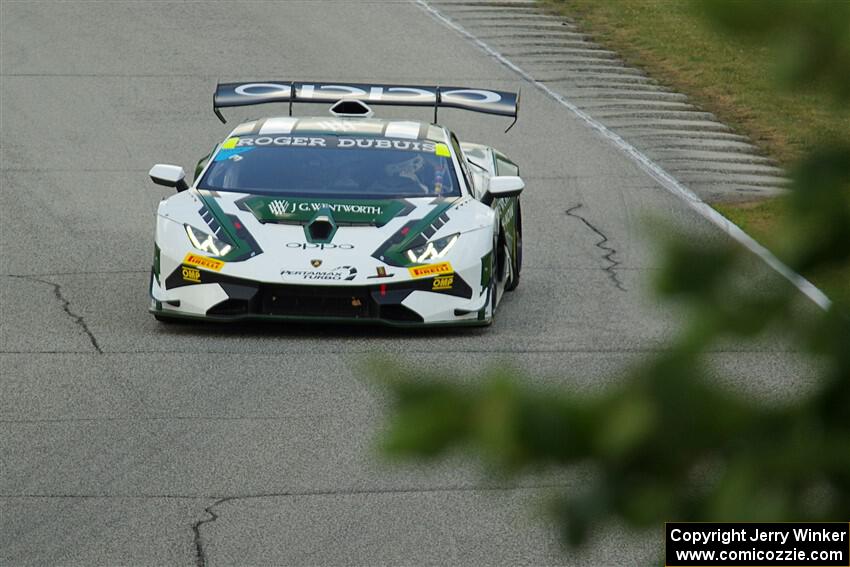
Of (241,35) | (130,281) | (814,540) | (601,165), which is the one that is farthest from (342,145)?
(241,35)

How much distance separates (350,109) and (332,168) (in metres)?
1.62

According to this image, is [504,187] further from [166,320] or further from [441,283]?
[166,320]

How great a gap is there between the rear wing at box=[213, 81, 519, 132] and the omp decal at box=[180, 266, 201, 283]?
228cm

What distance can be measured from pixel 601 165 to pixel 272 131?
6825 mm

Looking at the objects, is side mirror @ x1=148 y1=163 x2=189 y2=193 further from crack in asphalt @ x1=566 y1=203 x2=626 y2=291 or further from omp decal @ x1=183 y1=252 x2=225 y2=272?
crack in asphalt @ x1=566 y1=203 x2=626 y2=291

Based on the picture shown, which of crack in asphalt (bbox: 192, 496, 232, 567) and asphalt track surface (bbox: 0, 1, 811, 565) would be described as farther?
crack in asphalt (bbox: 192, 496, 232, 567)

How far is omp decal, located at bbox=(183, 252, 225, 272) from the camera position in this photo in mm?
10430

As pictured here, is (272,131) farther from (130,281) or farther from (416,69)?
(416,69)

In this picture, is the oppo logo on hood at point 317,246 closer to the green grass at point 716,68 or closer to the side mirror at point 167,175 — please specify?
the side mirror at point 167,175

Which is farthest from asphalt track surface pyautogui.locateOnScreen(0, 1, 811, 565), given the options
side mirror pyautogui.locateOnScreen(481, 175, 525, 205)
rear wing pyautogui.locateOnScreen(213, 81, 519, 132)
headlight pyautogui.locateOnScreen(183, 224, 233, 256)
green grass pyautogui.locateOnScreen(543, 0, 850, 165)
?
rear wing pyautogui.locateOnScreen(213, 81, 519, 132)

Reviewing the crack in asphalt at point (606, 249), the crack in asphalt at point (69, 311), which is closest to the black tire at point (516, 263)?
the crack in asphalt at point (606, 249)

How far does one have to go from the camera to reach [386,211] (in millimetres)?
10797

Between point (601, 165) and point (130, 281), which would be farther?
point (601, 165)

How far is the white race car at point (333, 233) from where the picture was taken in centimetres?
1034
